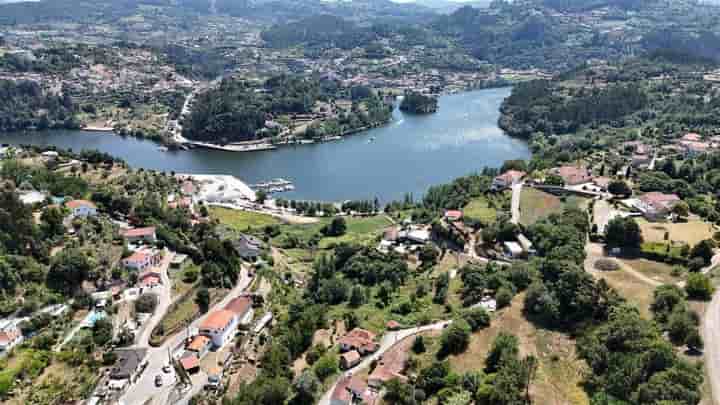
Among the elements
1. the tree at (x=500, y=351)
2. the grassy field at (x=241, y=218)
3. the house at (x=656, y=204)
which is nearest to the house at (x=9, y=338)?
the tree at (x=500, y=351)

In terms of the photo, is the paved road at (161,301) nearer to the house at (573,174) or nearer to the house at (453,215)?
the house at (453,215)

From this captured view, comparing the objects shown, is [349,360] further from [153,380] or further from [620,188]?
[620,188]

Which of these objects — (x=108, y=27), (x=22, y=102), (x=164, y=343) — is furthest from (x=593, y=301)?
(x=108, y=27)

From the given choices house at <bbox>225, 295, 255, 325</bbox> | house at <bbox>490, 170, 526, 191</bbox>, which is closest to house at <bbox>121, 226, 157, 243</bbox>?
house at <bbox>225, 295, 255, 325</bbox>

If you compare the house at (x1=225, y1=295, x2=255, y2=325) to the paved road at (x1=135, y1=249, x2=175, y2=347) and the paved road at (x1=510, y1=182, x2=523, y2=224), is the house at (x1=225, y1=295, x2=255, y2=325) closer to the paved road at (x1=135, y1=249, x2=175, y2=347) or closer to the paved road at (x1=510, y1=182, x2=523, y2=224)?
the paved road at (x1=135, y1=249, x2=175, y2=347)

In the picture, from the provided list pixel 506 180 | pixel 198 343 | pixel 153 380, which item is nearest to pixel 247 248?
pixel 198 343
